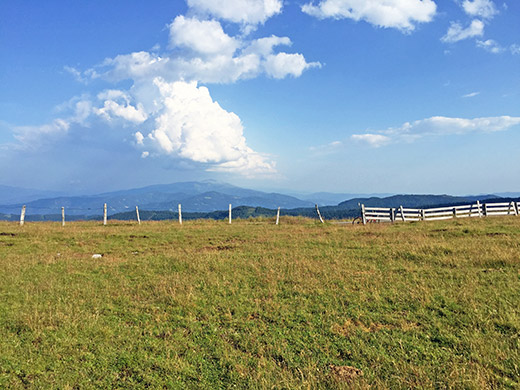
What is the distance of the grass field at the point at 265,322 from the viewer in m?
5.82

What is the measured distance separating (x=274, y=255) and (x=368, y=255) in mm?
5067

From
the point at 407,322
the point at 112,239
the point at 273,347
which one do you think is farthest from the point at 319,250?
the point at 112,239

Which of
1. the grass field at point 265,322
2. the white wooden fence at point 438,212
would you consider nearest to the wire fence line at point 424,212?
the white wooden fence at point 438,212

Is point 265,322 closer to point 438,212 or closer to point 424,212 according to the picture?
point 424,212

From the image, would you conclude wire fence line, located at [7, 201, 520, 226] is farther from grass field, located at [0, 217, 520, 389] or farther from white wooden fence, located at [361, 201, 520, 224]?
grass field, located at [0, 217, 520, 389]

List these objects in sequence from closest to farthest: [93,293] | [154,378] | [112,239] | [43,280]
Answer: [154,378]
[93,293]
[43,280]
[112,239]

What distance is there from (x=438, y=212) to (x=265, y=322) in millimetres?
38763

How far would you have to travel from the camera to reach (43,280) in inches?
479

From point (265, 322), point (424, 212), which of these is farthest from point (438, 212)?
point (265, 322)

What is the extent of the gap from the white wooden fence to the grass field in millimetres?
21120

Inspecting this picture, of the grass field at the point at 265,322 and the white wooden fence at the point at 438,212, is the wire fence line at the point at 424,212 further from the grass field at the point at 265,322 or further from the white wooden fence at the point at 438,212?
the grass field at the point at 265,322

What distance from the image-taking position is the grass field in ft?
19.1

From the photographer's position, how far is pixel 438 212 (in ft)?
129

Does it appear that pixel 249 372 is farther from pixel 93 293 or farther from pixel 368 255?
pixel 368 255
